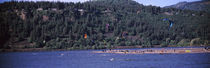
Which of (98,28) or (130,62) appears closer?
(130,62)

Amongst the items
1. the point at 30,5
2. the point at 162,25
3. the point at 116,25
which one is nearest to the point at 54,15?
the point at 30,5

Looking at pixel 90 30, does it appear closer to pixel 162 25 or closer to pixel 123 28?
pixel 123 28

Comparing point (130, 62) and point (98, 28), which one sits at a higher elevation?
point (98, 28)

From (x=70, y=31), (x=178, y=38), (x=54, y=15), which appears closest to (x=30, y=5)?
(x=54, y=15)

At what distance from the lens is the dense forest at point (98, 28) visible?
123 m

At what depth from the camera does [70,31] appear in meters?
142

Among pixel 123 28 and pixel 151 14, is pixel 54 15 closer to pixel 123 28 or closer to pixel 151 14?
pixel 123 28

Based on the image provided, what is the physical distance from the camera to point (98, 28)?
157 m

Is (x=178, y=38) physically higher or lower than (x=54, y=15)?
lower

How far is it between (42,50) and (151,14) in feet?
294

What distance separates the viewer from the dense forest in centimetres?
12325

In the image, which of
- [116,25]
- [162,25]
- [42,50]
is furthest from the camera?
[116,25]

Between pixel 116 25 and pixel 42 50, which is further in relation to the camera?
pixel 116 25

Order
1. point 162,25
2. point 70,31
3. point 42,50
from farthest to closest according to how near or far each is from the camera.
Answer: point 162,25 → point 70,31 → point 42,50
